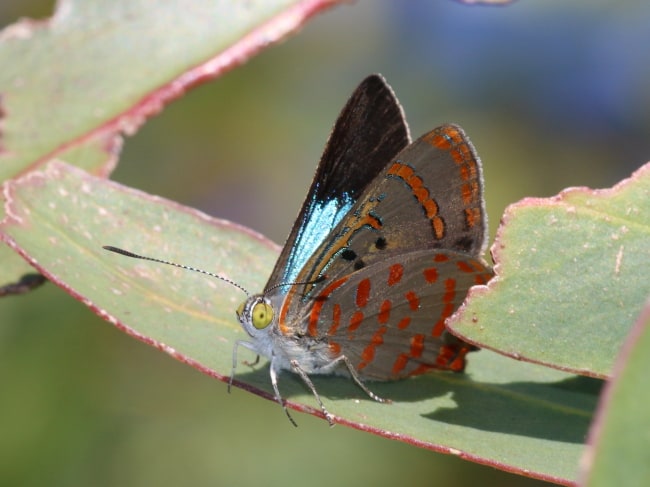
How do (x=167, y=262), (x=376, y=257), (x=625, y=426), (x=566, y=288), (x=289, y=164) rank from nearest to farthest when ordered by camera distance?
1. (x=625, y=426)
2. (x=566, y=288)
3. (x=167, y=262)
4. (x=376, y=257)
5. (x=289, y=164)

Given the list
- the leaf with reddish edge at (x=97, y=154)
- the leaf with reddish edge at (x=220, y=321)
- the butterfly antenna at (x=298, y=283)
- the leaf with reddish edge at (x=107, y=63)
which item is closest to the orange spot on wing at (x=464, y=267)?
the leaf with reddish edge at (x=220, y=321)

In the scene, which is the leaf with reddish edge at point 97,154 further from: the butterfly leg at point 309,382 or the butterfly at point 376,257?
the butterfly leg at point 309,382

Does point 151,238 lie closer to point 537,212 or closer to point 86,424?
point 537,212

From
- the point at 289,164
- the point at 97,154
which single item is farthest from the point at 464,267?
the point at 289,164

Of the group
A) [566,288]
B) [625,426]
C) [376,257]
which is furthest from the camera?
[376,257]

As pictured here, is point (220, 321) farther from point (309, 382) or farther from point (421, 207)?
point (421, 207)
